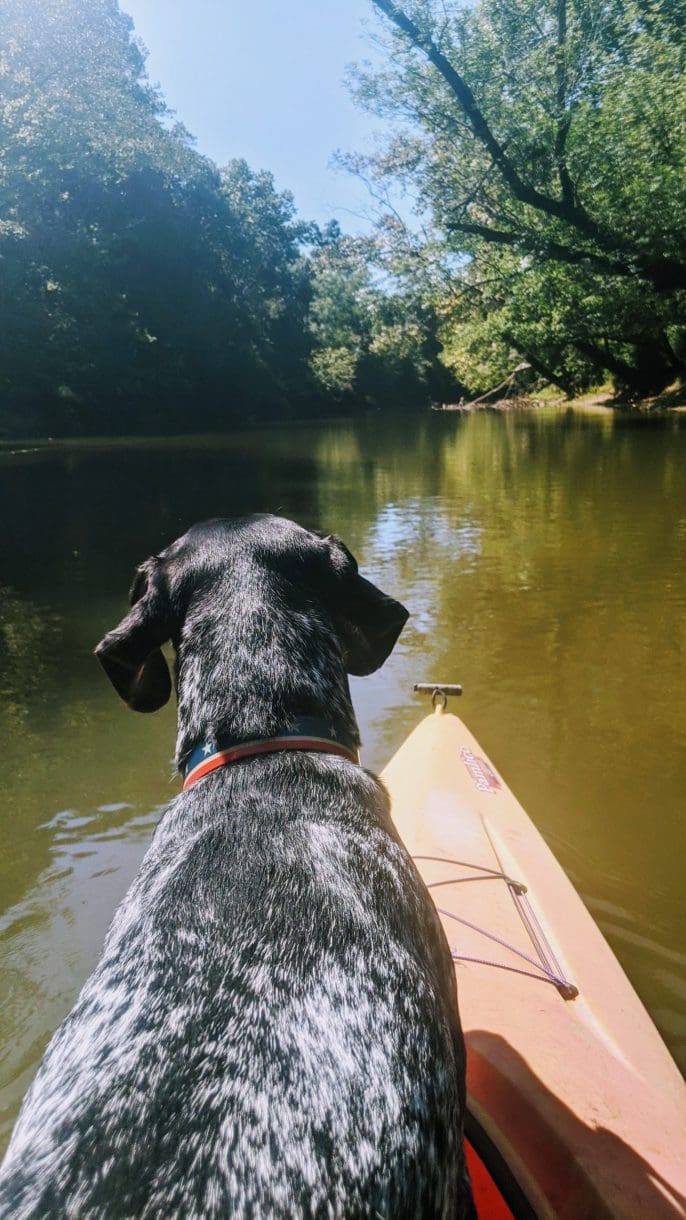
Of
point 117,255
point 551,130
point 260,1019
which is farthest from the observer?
point 117,255

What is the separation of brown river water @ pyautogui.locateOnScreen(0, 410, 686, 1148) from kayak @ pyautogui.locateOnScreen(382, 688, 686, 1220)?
0.47 m

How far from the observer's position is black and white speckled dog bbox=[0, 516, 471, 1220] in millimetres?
1126

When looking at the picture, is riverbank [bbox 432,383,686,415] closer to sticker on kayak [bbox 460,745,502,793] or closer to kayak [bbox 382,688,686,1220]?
sticker on kayak [bbox 460,745,502,793]

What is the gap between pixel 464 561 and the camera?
955 centimetres

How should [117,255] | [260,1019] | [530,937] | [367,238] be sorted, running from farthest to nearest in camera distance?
[117,255] < [367,238] < [530,937] < [260,1019]

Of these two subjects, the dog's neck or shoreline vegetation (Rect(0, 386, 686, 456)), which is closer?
the dog's neck

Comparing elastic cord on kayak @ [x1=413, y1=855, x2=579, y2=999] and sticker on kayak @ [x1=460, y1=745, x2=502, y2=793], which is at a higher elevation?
elastic cord on kayak @ [x1=413, y1=855, x2=579, y2=999]

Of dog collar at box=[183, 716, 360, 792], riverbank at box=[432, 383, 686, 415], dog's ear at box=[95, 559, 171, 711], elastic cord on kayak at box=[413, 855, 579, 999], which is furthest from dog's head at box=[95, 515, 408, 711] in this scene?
riverbank at box=[432, 383, 686, 415]

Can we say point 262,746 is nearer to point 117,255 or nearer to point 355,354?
point 117,255

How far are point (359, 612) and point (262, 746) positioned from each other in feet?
2.27

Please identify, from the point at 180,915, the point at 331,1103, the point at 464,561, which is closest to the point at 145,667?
the point at 180,915

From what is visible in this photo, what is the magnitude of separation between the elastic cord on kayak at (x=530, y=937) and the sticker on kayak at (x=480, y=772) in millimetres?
758

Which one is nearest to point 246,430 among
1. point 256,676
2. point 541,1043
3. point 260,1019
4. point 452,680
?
point 452,680

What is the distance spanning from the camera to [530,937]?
288cm
